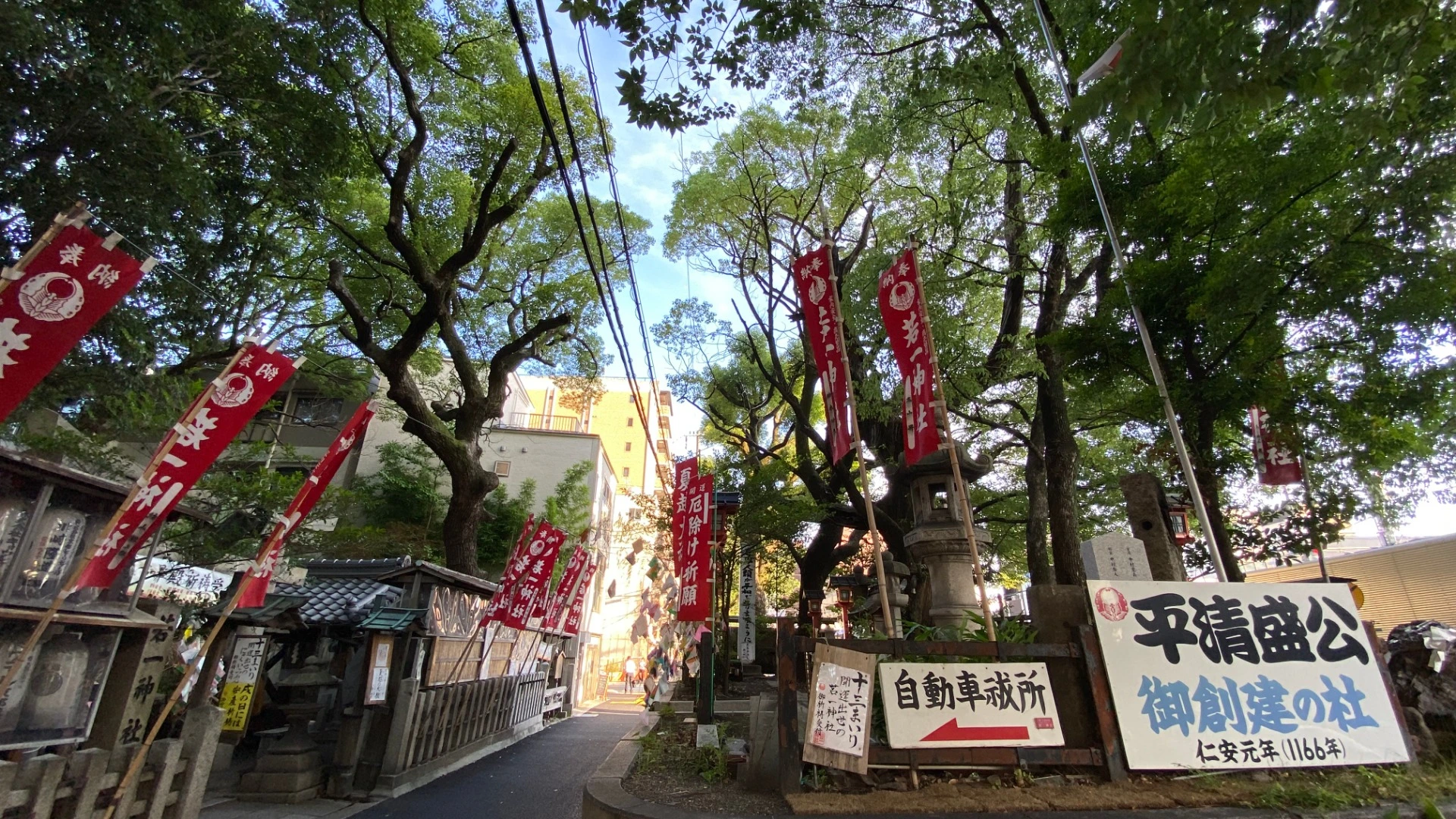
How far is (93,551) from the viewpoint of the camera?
15.9ft

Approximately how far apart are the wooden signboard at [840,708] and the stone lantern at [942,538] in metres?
4.33

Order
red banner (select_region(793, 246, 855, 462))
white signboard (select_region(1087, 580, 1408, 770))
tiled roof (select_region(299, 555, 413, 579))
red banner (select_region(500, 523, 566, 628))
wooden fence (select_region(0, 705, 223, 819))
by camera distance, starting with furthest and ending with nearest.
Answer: tiled roof (select_region(299, 555, 413, 579)) → red banner (select_region(500, 523, 566, 628)) → red banner (select_region(793, 246, 855, 462)) → white signboard (select_region(1087, 580, 1408, 770)) → wooden fence (select_region(0, 705, 223, 819))

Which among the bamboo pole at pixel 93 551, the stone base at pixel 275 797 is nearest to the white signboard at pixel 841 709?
the bamboo pole at pixel 93 551

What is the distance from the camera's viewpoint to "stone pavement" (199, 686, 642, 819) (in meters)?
7.30

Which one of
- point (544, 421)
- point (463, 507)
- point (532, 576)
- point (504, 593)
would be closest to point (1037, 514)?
point (532, 576)

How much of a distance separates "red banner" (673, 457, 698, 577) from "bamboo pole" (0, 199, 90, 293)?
293 inches

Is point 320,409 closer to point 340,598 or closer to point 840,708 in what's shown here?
point 340,598

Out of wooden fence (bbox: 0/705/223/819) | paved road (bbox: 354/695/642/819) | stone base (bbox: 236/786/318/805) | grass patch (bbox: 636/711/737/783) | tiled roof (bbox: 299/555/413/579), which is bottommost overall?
paved road (bbox: 354/695/642/819)

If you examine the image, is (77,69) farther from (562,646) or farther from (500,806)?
(562,646)

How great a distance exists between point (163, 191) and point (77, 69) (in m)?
1.35

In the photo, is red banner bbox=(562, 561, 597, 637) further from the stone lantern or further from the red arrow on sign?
the red arrow on sign

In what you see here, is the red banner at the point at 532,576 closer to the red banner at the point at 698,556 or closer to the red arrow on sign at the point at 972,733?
the red banner at the point at 698,556

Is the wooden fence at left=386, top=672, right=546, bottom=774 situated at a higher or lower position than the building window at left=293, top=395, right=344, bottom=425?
lower

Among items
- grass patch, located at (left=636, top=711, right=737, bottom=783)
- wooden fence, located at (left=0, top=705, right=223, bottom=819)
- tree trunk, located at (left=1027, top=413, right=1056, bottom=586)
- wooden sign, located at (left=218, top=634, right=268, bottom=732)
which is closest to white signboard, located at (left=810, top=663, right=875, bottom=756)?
grass patch, located at (left=636, top=711, right=737, bottom=783)
